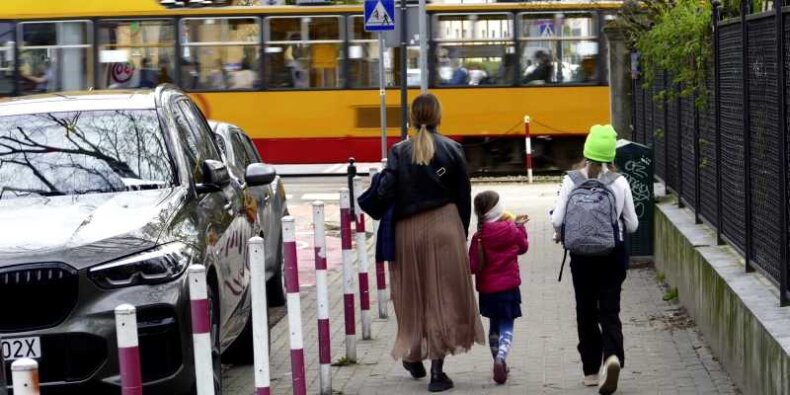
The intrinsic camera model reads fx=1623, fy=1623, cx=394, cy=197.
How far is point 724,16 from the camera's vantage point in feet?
39.2

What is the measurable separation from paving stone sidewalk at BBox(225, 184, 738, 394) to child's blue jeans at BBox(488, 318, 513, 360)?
0.18 meters

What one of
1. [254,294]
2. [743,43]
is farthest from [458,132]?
[254,294]

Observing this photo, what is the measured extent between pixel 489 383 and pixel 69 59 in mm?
20372

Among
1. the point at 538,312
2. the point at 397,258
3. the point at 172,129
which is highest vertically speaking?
the point at 172,129

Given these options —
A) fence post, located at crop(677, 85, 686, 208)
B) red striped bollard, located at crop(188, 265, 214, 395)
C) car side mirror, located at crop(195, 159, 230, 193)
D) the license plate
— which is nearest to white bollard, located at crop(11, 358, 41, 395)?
red striped bollard, located at crop(188, 265, 214, 395)

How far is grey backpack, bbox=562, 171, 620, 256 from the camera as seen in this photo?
8750 mm

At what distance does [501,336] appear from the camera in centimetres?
934

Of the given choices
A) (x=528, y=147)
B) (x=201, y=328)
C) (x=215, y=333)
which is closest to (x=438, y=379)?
(x=215, y=333)

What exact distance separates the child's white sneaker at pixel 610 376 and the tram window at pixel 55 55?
20.8m

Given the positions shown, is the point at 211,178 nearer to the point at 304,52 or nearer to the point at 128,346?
the point at 128,346

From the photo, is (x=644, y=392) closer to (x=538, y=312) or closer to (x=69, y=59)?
(x=538, y=312)

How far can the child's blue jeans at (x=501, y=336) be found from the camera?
9.29 m

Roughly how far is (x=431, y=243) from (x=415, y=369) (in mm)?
862

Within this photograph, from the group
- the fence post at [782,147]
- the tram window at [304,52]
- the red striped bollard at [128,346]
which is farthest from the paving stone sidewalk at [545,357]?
the tram window at [304,52]
